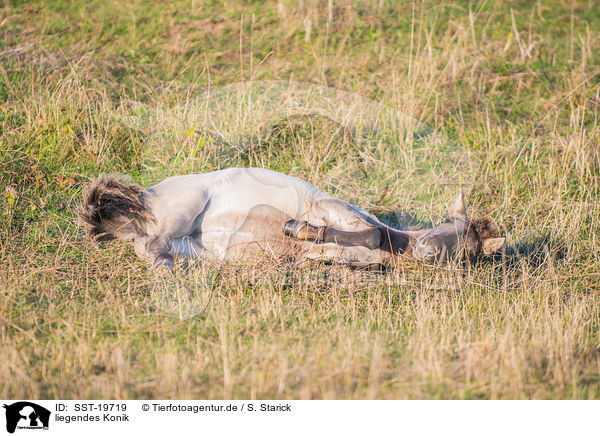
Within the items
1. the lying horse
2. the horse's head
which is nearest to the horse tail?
the lying horse

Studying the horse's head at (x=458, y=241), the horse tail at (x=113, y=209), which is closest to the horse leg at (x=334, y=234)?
the horse's head at (x=458, y=241)

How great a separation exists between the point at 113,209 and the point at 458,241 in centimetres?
289

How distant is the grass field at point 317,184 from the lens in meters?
3.38

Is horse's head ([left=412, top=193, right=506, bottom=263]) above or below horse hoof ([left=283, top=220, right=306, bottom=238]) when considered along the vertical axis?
below

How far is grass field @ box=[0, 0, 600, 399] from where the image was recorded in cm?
338

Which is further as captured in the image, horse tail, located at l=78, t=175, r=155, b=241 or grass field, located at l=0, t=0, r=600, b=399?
horse tail, located at l=78, t=175, r=155, b=241

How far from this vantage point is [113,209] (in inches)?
192

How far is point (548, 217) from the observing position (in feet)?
19.5
